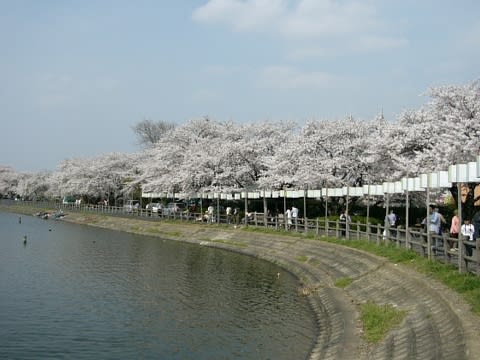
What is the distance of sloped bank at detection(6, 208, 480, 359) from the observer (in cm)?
1124

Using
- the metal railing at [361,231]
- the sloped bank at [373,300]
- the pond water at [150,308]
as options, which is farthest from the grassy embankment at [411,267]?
the pond water at [150,308]

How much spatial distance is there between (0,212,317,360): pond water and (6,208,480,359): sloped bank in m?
0.79

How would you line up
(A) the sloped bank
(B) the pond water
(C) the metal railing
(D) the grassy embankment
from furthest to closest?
1. (C) the metal railing
2. (B) the pond water
3. (D) the grassy embankment
4. (A) the sloped bank

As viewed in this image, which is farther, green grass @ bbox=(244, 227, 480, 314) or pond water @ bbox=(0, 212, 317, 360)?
pond water @ bbox=(0, 212, 317, 360)

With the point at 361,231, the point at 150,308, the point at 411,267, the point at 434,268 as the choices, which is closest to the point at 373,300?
the point at 411,267

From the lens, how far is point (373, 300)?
17.4 metres

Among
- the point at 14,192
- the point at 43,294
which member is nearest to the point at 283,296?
the point at 43,294

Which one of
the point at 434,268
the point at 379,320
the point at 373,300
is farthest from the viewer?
the point at 373,300

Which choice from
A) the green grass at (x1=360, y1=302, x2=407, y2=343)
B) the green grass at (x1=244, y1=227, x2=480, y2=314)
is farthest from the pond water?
the green grass at (x1=244, y1=227, x2=480, y2=314)

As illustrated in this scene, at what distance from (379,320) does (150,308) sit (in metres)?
8.84

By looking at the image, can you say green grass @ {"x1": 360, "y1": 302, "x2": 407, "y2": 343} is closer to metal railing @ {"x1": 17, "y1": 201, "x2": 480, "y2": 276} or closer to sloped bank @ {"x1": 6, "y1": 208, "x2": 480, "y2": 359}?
sloped bank @ {"x1": 6, "y1": 208, "x2": 480, "y2": 359}

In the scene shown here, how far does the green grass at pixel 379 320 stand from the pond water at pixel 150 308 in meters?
1.70

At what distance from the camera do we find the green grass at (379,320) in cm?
1394

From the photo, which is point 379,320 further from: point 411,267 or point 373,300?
point 411,267
